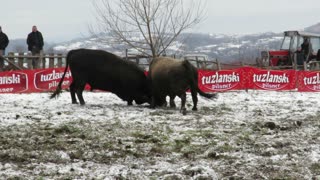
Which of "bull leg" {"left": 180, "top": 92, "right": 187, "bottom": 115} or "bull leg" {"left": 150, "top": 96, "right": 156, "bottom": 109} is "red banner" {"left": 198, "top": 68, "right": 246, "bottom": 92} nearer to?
"bull leg" {"left": 150, "top": 96, "right": 156, "bottom": 109}

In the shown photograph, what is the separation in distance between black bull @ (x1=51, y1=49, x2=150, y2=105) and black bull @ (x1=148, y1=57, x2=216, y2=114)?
466mm

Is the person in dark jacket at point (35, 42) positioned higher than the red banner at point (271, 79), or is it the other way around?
the person in dark jacket at point (35, 42)

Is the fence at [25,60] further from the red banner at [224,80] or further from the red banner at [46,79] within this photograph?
the red banner at [224,80]

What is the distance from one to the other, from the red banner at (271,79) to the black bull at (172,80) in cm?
643

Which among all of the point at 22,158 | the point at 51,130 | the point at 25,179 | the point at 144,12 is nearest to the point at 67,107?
the point at 51,130

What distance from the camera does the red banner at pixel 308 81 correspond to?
1920cm

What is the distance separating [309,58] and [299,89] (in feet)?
33.6

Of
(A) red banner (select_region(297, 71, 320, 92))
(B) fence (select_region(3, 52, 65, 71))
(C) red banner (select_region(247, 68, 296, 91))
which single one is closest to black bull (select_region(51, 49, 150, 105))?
(B) fence (select_region(3, 52, 65, 71))

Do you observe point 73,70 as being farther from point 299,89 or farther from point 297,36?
point 297,36

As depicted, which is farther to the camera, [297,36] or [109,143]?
[297,36]

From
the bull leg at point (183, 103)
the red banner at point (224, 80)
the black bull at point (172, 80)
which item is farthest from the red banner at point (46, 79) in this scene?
the bull leg at point (183, 103)

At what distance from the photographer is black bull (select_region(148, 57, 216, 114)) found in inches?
468

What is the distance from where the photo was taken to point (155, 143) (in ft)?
25.2

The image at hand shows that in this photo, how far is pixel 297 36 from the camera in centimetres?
2934
